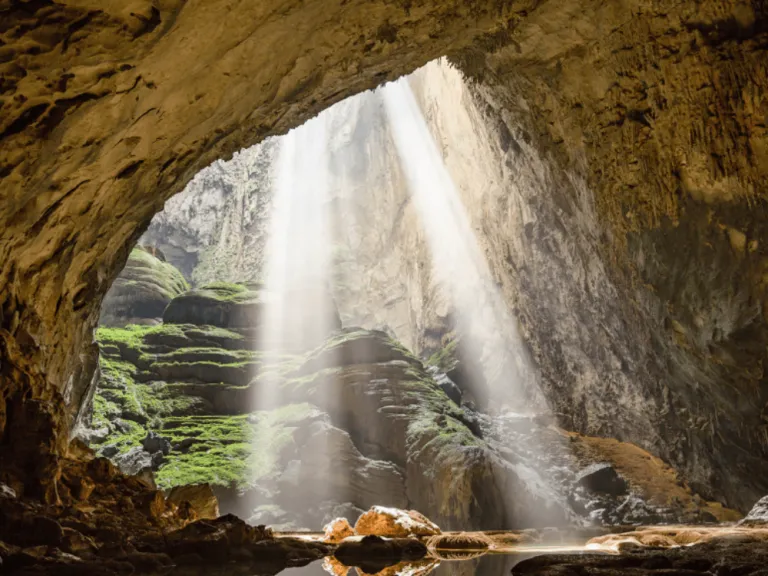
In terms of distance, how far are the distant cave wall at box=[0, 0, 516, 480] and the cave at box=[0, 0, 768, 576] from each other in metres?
0.04

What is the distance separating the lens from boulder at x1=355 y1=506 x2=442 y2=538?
465 inches

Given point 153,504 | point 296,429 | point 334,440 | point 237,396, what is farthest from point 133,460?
point 153,504

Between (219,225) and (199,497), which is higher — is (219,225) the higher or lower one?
the higher one

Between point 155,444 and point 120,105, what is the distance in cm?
1732

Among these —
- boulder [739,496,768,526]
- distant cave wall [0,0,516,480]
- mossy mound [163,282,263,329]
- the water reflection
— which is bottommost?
boulder [739,496,768,526]

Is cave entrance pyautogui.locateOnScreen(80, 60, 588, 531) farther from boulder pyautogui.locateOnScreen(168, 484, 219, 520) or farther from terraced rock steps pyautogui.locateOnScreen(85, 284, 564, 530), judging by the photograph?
boulder pyautogui.locateOnScreen(168, 484, 219, 520)

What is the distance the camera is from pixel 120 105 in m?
7.18

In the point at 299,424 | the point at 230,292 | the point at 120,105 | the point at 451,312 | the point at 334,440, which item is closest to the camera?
the point at 120,105

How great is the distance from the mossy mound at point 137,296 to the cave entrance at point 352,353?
4.1 inches

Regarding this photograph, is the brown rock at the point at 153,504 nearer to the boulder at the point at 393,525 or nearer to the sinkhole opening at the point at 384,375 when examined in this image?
the sinkhole opening at the point at 384,375

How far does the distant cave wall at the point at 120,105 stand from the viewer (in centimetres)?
623

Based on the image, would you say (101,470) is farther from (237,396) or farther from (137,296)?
(137,296)

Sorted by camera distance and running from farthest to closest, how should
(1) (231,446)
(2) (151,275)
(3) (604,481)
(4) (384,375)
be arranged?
(2) (151,275) → (4) (384,375) → (3) (604,481) → (1) (231,446)

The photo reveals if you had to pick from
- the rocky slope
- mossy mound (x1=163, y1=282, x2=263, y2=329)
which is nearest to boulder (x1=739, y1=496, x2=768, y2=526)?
the rocky slope
